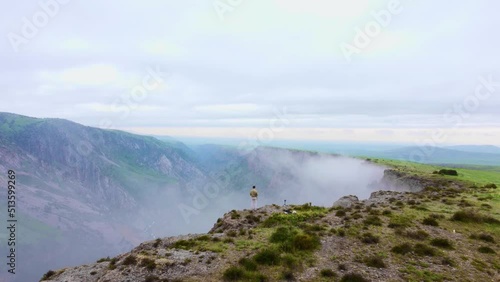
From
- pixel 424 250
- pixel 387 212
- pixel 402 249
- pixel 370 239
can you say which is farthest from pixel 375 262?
pixel 387 212

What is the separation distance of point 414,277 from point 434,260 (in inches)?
163

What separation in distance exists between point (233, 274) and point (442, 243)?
20.0 m

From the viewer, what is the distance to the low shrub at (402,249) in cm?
2708

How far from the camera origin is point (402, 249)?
89.3ft

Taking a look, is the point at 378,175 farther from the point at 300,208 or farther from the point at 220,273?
the point at 220,273

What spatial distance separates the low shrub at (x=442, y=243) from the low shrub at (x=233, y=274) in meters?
18.7

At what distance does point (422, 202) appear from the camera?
47969 mm

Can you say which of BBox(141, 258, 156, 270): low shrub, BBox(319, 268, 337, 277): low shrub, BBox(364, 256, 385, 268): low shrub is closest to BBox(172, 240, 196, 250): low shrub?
BBox(141, 258, 156, 270): low shrub

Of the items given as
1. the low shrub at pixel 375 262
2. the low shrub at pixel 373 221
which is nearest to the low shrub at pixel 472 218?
the low shrub at pixel 373 221

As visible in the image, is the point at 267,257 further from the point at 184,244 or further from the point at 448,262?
the point at 448,262

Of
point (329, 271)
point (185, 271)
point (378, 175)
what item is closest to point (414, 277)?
point (329, 271)

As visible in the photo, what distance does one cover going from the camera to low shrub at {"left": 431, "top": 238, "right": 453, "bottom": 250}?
28.5 meters

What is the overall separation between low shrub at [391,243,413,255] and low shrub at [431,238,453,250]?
3.24m

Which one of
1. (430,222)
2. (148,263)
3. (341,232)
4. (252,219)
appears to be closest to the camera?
(148,263)
